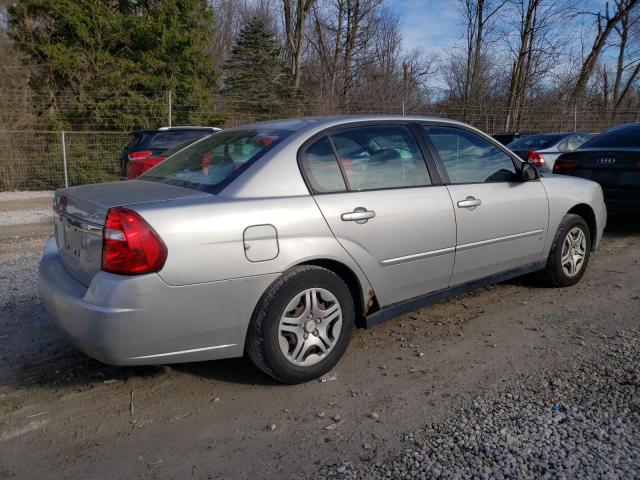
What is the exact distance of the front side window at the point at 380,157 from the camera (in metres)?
3.35

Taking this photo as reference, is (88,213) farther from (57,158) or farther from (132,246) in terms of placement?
(57,158)

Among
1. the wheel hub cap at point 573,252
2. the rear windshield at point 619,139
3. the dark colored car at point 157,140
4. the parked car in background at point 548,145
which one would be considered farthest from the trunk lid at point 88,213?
the parked car in background at point 548,145

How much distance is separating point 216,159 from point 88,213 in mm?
902

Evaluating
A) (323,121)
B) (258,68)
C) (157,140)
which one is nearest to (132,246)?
(323,121)

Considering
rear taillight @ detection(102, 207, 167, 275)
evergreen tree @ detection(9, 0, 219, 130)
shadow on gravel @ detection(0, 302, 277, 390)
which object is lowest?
shadow on gravel @ detection(0, 302, 277, 390)

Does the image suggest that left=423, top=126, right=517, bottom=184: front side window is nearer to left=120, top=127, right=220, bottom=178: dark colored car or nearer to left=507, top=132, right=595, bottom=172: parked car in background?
left=507, top=132, right=595, bottom=172: parked car in background

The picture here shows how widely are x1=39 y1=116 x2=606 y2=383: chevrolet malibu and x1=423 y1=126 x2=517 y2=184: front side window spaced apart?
0.01 m

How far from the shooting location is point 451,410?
2.76 meters

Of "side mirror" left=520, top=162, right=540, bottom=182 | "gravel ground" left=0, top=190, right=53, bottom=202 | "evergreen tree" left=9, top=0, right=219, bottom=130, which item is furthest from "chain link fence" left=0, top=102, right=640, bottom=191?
"side mirror" left=520, top=162, right=540, bottom=182

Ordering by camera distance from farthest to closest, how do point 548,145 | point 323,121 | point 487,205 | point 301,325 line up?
point 548,145 → point 487,205 → point 323,121 → point 301,325

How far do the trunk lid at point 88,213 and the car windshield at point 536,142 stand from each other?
9494mm

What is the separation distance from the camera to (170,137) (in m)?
10.4

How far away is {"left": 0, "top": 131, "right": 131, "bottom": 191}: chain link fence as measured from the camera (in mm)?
13281

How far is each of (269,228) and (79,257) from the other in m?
1.06
